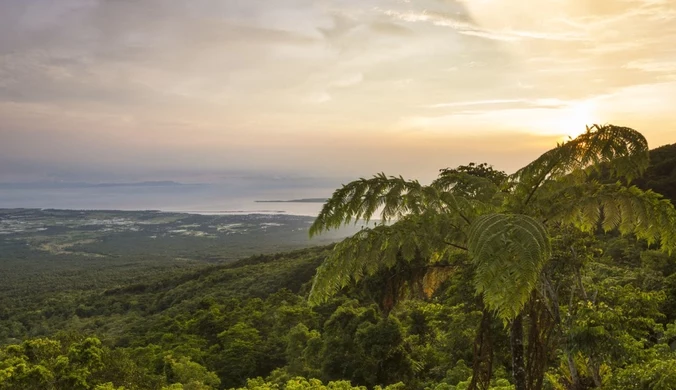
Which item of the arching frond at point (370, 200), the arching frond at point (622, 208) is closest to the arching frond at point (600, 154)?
the arching frond at point (622, 208)

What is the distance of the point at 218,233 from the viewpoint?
632ft

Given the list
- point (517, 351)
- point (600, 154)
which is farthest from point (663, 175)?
point (517, 351)

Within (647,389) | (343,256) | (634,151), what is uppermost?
(634,151)

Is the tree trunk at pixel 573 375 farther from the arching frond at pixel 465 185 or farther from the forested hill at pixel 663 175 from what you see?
the forested hill at pixel 663 175

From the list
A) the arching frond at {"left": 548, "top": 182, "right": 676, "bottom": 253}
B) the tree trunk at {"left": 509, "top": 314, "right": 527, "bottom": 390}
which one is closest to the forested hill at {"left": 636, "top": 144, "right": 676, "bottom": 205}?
the arching frond at {"left": 548, "top": 182, "right": 676, "bottom": 253}

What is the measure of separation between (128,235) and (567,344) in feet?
698

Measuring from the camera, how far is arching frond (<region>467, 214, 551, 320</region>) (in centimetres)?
336

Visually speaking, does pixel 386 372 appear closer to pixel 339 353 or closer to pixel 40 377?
pixel 339 353

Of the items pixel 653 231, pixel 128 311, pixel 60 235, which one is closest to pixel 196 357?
pixel 653 231

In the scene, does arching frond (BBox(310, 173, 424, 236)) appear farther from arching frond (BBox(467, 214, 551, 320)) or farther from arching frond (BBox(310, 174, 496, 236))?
arching frond (BBox(467, 214, 551, 320))

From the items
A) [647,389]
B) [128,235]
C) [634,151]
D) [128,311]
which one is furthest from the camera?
[128,235]

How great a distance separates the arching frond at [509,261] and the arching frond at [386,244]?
122 cm

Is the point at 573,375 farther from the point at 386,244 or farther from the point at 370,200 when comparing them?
the point at 370,200

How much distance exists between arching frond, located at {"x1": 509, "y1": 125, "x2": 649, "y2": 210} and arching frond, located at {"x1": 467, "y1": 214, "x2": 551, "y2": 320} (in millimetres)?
1263
